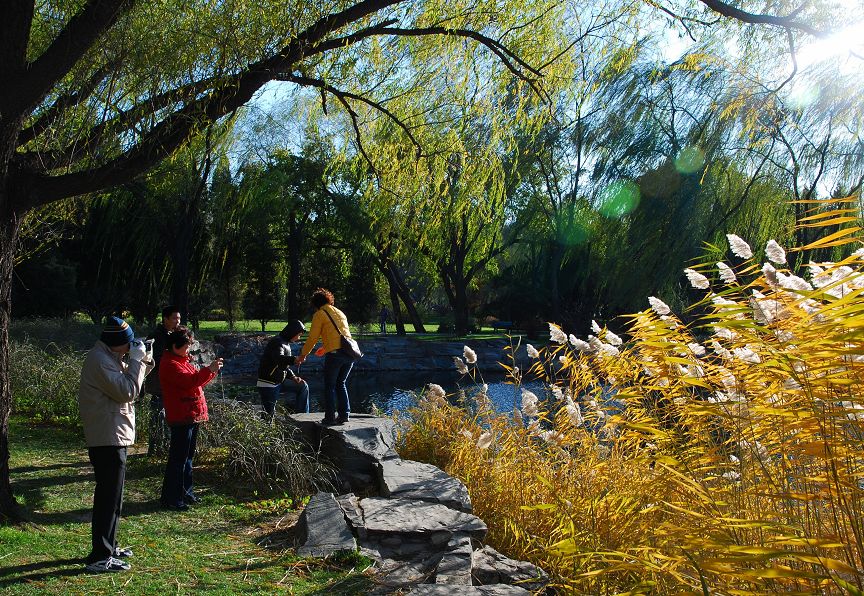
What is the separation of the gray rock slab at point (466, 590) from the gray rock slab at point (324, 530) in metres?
0.86

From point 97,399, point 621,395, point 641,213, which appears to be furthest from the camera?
point 641,213

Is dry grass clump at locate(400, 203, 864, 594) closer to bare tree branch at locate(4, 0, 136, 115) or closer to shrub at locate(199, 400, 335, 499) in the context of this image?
shrub at locate(199, 400, 335, 499)

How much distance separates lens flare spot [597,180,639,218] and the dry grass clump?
51.1 feet

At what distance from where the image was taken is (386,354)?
2423 centimetres

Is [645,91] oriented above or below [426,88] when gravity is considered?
above

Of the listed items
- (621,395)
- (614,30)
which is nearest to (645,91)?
(614,30)

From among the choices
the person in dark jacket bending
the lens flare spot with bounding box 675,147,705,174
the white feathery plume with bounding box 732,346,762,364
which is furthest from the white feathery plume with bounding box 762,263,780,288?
the lens flare spot with bounding box 675,147,705,174

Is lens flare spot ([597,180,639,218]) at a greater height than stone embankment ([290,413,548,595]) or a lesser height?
greater

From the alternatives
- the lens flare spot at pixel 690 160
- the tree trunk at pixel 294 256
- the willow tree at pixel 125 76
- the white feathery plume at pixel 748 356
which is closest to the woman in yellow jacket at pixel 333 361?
the willow tree at pixel 125 76

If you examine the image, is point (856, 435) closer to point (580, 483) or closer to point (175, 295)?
point (580, 483)

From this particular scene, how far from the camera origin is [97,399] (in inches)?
177

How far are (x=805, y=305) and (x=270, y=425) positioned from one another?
5.19 meters

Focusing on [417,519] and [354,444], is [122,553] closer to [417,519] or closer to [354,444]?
[417,519]

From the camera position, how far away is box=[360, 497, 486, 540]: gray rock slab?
5.04 m
